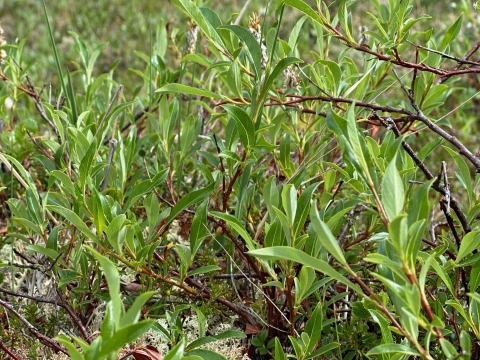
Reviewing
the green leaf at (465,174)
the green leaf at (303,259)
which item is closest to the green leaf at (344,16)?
the green leaf at (465,174)

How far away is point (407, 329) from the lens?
0.97m

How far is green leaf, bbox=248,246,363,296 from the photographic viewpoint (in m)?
0.97

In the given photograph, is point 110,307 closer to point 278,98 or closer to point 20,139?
point 278,98

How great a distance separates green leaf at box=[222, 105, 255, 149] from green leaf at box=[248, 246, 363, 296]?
0.42 m

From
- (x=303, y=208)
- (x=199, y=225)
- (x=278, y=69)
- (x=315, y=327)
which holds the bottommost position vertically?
(x=315, y=327)

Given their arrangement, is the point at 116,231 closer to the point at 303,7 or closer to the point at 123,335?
the point at 123,335

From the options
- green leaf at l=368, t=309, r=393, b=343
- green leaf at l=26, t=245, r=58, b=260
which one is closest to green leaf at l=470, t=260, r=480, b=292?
green leaf at l=368, t=309, r=393, b=343

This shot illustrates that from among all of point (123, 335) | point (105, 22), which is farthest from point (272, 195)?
point (105, 22)

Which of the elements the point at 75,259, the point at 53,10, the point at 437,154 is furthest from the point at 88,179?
the point at 53,10

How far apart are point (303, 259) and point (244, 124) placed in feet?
1.53

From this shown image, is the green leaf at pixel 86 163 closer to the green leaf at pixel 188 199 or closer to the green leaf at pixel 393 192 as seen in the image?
the green leaf at pixel 188 199

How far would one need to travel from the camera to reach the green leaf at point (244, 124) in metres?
1.34

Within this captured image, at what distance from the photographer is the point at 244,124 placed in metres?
1.37

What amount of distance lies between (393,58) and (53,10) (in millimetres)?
5648
